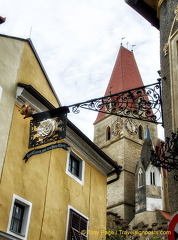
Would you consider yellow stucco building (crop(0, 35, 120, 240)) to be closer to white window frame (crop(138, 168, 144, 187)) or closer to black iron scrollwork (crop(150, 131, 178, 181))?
black iron scrollwork (crop(150, 131, 178, 181))

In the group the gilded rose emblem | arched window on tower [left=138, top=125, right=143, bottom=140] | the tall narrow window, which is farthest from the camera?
arched window on tower [left=138, top=125, right=143, bottom=140]

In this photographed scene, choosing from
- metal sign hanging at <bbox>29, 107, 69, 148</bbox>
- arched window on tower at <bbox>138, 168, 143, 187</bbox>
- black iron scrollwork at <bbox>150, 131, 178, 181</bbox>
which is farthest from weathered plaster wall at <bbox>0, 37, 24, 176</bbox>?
arched window on tower at <bbox>138, 168, 143, 187</bbox>

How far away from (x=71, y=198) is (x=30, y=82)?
3.78 m

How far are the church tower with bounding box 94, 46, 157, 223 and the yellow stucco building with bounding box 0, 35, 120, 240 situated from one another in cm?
3187

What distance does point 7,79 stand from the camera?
1087cm

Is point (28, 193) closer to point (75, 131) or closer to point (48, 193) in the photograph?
point (48, 193)

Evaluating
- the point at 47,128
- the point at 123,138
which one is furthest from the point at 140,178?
the point at 47,128

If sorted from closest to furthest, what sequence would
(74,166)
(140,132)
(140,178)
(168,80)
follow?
(168,80) < (74,166) < (140,178) < (140,132)

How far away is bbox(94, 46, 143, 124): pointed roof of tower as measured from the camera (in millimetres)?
59219

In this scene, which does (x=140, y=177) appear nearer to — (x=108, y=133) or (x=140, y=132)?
(x=140, y=132)

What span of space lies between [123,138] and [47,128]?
4347cm

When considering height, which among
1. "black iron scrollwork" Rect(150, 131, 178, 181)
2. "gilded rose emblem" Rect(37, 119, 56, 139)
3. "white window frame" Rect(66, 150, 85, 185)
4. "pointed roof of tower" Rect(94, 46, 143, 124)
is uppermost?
"pointed roof of tower" Rect(94, 46, 143, 124)

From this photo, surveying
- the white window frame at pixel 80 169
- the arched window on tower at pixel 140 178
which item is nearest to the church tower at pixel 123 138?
the arched window on tower at pixel 140 178

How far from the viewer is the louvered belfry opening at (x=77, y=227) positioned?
12.0m
